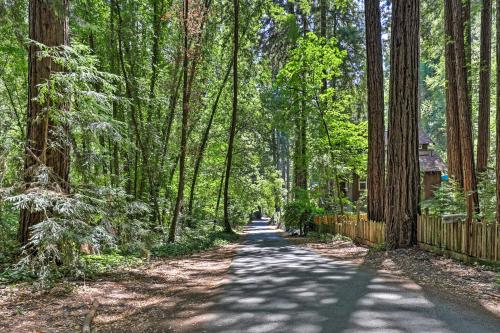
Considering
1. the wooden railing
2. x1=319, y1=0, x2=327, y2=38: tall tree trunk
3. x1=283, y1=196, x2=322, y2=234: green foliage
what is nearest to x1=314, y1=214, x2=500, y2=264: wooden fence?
the wooden railing

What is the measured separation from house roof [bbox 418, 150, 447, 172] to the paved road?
18178mm

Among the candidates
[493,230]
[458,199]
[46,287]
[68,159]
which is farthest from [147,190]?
[493,230]

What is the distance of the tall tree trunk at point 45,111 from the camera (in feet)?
23.0

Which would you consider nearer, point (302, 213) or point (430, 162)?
point (302, 213)

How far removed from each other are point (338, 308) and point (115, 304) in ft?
10.8

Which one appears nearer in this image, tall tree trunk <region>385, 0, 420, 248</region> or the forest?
the forest

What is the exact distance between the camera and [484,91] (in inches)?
556

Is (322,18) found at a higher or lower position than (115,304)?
higher

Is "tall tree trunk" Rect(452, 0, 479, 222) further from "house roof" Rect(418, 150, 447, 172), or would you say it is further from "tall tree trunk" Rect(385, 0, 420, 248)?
"house roof" Rect(418, 150, 447, 172)

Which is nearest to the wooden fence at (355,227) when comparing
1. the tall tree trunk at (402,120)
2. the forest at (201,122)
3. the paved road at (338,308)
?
the forest at (201,122)

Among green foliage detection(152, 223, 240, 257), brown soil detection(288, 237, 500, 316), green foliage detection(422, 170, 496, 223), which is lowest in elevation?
green foliage detection(152, 223, 240, 257)

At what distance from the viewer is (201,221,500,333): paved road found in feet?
13.8

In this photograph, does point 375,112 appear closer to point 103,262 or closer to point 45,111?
point 103,262

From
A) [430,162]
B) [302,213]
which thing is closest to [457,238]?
[302,213]
